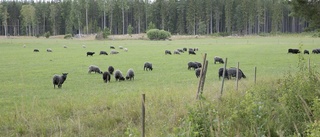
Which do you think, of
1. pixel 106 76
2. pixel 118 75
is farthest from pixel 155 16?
pixel 106 76

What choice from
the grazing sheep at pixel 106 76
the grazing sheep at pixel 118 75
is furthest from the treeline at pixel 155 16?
the grazing sheep at pixel 106 76

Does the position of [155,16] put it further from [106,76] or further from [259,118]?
[259,118]

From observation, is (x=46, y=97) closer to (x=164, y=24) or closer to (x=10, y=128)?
(x=10, y=128)

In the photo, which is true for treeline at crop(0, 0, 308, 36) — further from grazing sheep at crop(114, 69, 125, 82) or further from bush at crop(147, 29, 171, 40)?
grazing sheep at crop(114, 69, 125, 82)

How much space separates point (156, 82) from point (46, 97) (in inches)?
276

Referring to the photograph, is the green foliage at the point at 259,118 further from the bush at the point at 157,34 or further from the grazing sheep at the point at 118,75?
the bush at the point at 157,34

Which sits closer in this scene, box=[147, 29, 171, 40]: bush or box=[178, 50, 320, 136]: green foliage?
box=[178, 50, 320, 136]: green foliage

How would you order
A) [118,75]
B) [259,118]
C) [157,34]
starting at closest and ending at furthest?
[259,118] → [118,75] → [157,34]

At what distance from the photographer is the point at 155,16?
430ft

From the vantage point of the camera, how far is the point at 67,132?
30.3 ft

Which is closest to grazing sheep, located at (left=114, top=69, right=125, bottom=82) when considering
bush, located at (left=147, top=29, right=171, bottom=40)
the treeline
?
bush, located at (left=147, top=29, right=171, bottom=40)

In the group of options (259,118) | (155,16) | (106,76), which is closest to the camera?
(259,118)

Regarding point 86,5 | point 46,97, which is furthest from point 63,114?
Answer: point 86,5

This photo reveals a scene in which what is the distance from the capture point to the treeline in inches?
4707
